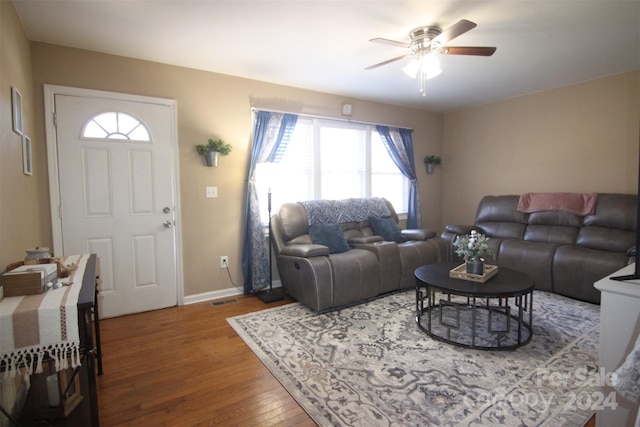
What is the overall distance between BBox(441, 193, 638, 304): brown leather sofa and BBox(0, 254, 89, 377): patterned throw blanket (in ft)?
13.5

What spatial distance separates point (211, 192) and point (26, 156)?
62.1 inches

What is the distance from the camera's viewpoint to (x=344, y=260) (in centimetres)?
328

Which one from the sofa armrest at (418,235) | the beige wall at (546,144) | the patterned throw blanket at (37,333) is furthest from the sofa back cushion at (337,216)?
the patterned throw blanket at (37,333)

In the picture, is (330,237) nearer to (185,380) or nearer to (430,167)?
(185,380)

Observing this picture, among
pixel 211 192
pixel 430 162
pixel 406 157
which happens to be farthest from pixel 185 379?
pixel 430 162

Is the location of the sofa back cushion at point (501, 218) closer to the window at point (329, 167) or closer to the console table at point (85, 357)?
the window at point (329, 167)

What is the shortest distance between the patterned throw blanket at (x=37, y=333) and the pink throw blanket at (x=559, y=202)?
15.6ft

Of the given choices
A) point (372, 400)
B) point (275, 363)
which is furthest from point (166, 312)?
point (372, 400)

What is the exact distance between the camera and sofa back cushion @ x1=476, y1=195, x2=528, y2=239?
4.33 meters

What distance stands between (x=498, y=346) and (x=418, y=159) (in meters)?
3.61

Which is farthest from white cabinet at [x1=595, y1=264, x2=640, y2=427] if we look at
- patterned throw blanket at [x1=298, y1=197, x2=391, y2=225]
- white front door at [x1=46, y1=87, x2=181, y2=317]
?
white front door at [x1=46, y1=87, x2=181, y2=317]

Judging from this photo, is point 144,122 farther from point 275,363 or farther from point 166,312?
point 275,363

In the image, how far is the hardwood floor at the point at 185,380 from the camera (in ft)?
5.85

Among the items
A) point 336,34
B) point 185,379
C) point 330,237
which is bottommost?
point 185,379
